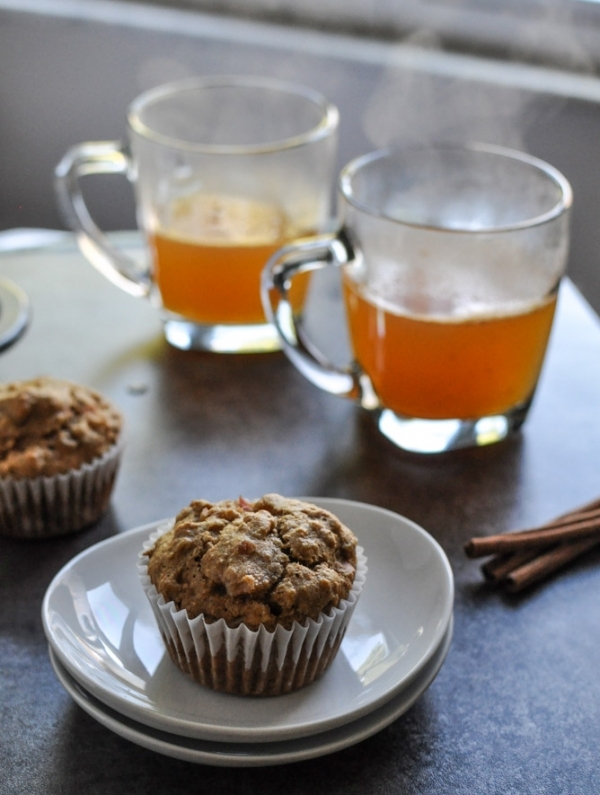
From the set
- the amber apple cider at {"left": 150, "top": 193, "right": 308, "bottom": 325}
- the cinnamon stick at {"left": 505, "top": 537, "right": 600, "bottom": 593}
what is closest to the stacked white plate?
the cinnamon stick at {"left": 505, "top": 537, "right": 600, "bottom": 593}

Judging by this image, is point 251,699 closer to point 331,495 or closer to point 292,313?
point 331,495

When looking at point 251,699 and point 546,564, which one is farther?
point 546,564

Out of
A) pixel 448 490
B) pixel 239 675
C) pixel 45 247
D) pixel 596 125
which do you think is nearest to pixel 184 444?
pixel 448 490

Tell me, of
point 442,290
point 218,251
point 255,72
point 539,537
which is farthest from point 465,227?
point 255,72

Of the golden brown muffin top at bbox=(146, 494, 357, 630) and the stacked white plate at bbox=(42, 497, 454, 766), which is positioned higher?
the golden brown muffin top at bbox=(146, 494, 357, 630)

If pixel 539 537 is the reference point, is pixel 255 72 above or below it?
below

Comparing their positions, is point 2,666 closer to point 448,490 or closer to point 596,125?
point 448,490

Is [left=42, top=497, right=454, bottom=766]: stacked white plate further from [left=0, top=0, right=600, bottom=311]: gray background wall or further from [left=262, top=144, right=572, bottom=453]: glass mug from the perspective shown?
[left=0, top=0, right=600, bottom=311]: gray background wall
